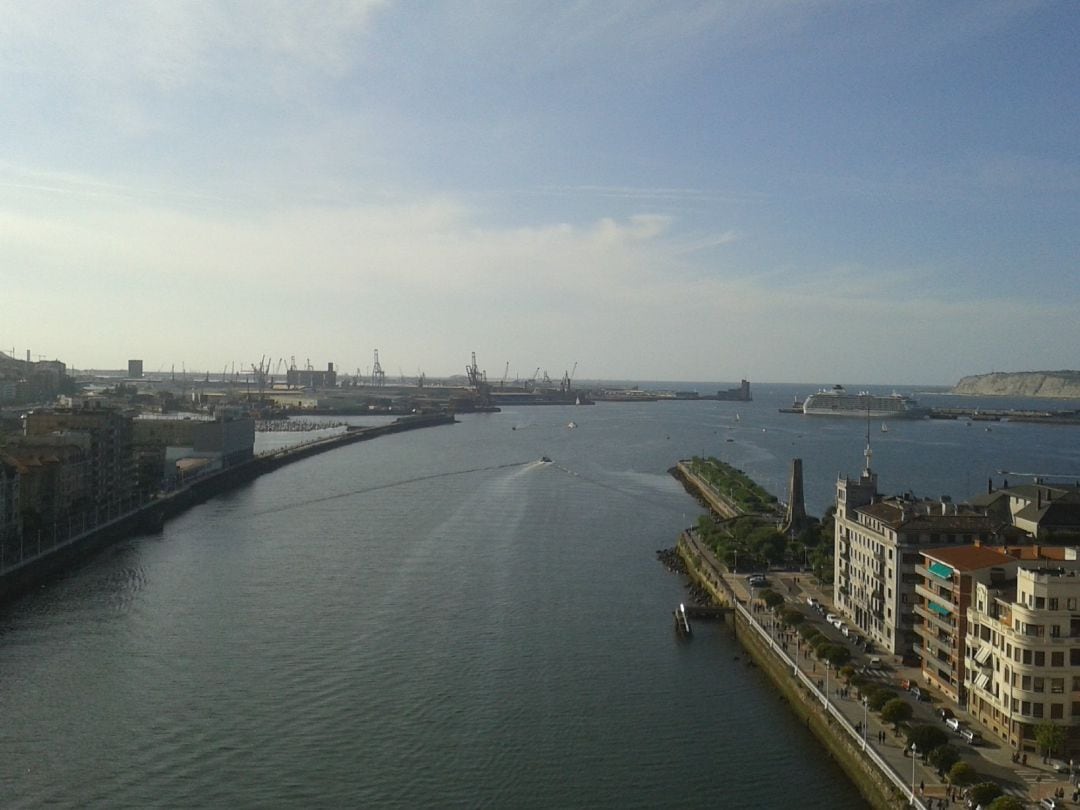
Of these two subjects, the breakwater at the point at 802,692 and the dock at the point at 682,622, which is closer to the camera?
the breakwater at the point at 802,692

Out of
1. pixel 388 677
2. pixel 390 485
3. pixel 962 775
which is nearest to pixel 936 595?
pixel 962 775

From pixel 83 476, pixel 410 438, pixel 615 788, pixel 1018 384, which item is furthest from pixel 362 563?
pixel 1018 384

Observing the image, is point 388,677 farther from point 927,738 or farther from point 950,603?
point 950,603

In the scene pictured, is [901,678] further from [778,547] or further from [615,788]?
[778,547]

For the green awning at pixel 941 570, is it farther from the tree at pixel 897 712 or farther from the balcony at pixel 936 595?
the tree at pixel 897 712

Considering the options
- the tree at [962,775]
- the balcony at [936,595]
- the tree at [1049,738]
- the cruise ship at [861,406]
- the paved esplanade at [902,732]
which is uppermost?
the cruise ship at [861,406]

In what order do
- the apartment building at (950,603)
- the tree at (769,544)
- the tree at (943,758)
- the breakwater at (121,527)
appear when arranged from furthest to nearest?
the tree at (769,544), the breakwater at (121,527), the apartment building at (950,603), the tree at (943,758)

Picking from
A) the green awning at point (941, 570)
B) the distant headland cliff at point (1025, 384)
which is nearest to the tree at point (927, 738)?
the green awning at point (941, 570)

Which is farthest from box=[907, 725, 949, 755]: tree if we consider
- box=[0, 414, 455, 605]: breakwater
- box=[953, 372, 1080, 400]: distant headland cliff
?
box=[953, 372, 1080, 400]: distant headland cliff
